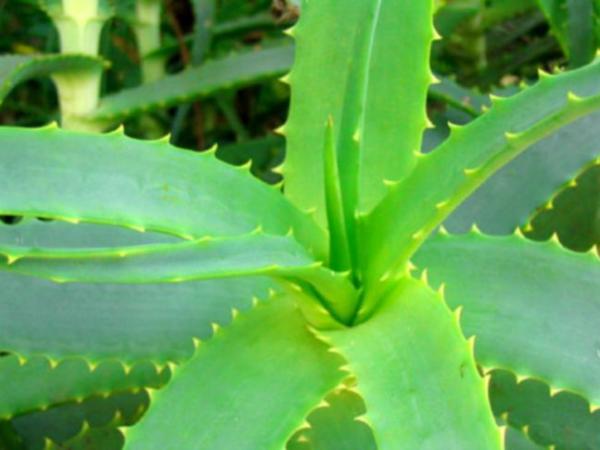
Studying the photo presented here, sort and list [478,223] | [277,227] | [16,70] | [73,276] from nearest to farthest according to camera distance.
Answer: [73,276]
[277,227]
[478,223]
[16,70]

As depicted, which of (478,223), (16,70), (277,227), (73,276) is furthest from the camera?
(16,70)

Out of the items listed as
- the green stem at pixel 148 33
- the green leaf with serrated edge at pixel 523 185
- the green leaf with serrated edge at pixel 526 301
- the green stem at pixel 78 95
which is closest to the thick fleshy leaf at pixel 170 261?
the green leaf with serrated edge at pixel 526 301

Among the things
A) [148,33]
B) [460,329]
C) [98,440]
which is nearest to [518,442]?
[460,329]

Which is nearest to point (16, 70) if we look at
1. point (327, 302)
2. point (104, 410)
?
point (104, 410)

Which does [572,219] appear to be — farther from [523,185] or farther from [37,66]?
[37,66]

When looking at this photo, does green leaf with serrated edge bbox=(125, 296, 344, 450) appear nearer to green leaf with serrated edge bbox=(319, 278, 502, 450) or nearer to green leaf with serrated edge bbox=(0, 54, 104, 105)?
green leaf with serrated edge bbox=(319, 278, 502, 450)

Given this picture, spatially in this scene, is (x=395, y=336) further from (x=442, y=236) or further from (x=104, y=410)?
(x=104, y=410)

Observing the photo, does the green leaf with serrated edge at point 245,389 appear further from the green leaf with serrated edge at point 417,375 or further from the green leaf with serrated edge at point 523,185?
the green leaf with serrated edge at point 523,185
